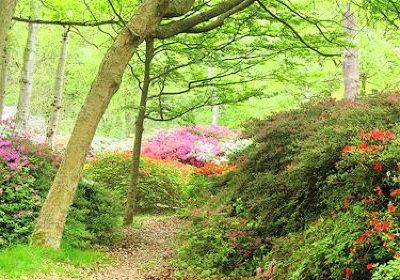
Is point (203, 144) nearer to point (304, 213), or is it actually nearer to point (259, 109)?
point (259, 109)

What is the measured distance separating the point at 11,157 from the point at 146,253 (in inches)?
114

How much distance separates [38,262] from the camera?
606 cm

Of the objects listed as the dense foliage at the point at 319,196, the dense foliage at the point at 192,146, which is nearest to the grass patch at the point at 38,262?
the dense foliage at the point at 319,196

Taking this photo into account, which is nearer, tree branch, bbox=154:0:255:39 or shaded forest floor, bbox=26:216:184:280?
shaded forest floor, bbox=26:216:184:280

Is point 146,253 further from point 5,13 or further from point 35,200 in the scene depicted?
point 5,13

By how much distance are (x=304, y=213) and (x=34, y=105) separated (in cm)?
3103

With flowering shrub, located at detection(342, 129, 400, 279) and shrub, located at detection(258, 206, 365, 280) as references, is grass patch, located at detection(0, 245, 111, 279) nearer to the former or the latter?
shrub, located at detection(258, 206, 365, 280)

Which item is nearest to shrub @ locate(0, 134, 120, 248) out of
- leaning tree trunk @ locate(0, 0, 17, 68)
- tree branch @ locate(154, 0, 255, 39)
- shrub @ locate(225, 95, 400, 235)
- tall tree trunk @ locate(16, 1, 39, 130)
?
shrub @ locate(225, 95, 400, 235)

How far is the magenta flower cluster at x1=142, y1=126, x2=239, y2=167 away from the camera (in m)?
17.8

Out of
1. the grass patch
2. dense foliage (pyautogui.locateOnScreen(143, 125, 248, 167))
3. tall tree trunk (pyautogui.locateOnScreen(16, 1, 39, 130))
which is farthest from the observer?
dense foliage (pyautogui.locateOnScreen(143, 125, 248, 167))

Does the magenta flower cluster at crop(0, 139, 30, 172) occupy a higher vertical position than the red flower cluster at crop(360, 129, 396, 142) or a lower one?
lower

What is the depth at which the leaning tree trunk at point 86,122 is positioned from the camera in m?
6.45

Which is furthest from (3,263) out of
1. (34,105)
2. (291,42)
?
(34,105)

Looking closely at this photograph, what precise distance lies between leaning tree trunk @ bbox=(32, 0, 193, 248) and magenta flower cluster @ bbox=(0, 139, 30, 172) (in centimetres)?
152
